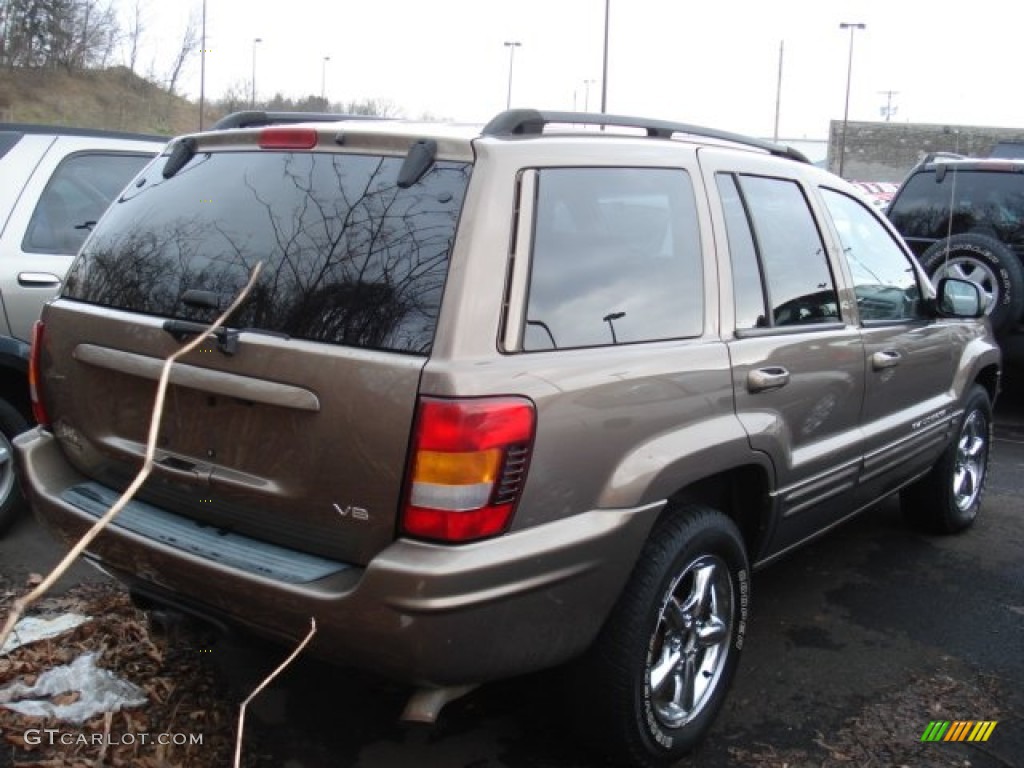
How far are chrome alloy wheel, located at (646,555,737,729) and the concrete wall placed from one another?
46482mm

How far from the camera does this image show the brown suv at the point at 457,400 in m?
2.17

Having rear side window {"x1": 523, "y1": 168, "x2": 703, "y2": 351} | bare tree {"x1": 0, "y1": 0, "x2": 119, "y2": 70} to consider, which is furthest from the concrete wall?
rear side window {"x1": 523, "y1": 168, "x2": 703, "y2": 351}

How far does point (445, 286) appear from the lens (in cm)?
220

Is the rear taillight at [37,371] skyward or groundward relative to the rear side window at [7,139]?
groundward

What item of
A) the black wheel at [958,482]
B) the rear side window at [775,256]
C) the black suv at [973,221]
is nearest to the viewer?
the rear side window at [775,256]

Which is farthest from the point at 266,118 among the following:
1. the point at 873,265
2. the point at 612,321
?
the point at 873,265

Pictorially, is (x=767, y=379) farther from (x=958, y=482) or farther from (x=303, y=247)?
(x=958, y=482)

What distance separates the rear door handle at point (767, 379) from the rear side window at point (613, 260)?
0.89ft

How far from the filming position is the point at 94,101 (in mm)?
48281

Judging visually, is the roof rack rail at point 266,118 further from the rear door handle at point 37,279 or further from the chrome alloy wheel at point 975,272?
the chrome alloy wheel at point 975,272

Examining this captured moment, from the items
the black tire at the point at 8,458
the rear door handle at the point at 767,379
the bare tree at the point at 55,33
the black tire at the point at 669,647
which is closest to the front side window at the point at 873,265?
the rear door handle at the point at 767,379

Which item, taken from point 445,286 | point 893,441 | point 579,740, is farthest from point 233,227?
point 893,441

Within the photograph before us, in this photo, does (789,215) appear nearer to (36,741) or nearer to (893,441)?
(893,441)

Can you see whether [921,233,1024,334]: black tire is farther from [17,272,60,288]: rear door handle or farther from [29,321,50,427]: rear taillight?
[29,321,50,427]: rear taillight
